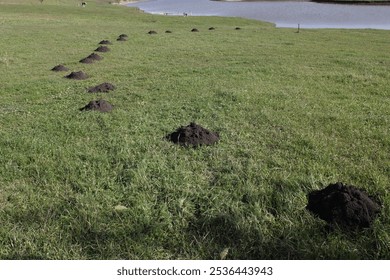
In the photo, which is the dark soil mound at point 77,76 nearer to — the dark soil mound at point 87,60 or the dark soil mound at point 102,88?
the dark soil mound at point 102,88

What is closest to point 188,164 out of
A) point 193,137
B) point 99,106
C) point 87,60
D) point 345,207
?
point 193,137

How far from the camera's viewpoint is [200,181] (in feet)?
18.5

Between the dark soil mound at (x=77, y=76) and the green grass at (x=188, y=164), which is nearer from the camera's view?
the green grass at (x=188, y=164)

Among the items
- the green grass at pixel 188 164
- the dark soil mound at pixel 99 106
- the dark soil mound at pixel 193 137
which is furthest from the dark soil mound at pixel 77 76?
the dark soil mound at pixel 193 137

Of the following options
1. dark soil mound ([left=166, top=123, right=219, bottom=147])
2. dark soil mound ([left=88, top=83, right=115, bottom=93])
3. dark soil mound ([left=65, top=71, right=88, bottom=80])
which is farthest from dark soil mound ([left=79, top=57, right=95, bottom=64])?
dark soil mound ([left=166, top=123, right=219, bottom=147])

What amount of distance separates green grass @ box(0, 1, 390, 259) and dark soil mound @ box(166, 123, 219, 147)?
0.20 m

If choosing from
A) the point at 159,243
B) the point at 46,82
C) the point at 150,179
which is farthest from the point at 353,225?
the point at 46,82

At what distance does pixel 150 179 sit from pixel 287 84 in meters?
8.15

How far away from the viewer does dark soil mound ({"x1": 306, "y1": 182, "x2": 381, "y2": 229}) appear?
14.5ft

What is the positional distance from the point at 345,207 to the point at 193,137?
3.32 metres

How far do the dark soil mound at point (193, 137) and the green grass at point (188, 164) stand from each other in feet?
0.66

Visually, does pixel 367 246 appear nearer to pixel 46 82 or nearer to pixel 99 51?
pixel 46 82

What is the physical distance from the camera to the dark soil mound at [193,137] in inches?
273

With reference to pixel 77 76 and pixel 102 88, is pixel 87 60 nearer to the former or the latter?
pixel 77 76
